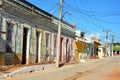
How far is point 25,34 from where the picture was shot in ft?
97.3

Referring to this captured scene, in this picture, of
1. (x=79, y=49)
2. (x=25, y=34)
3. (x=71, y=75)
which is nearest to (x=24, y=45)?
(x=25, y=34)

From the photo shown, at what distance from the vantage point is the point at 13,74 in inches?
826

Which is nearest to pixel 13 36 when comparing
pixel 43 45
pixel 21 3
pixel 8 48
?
pixel 8 48

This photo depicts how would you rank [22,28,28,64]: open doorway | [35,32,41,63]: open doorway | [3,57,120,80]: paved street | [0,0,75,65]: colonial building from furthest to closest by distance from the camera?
[35,32,41,63]: open doorway → [22,28,28,64]: open doorway → [0,0,75,65]: colonial building → [3,57,120,80]: paved street

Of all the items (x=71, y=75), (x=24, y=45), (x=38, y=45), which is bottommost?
(x=71, y=75)

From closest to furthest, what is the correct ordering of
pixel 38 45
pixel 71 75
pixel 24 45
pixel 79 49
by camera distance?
pixel 71 75 < pixel 24 45 < pixel 38 45 < pixel 79 49

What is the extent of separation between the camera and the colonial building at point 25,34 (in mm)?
25141

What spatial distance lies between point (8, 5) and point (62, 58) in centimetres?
1755

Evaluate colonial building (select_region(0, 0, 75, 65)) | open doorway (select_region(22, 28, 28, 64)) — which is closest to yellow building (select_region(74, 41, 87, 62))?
colonial building (select_region(0, 0, 75, 65))

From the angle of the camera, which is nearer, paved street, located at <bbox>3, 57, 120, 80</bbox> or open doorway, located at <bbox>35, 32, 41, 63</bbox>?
paved street, located at <bbox>3, 57, 120, 80</bbox>

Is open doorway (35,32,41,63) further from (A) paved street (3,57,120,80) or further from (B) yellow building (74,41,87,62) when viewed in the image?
(B) yellow building (74,41,87,62)

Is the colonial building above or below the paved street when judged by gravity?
above

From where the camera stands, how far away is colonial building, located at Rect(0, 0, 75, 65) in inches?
990

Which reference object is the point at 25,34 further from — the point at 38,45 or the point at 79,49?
the point at 79,49
